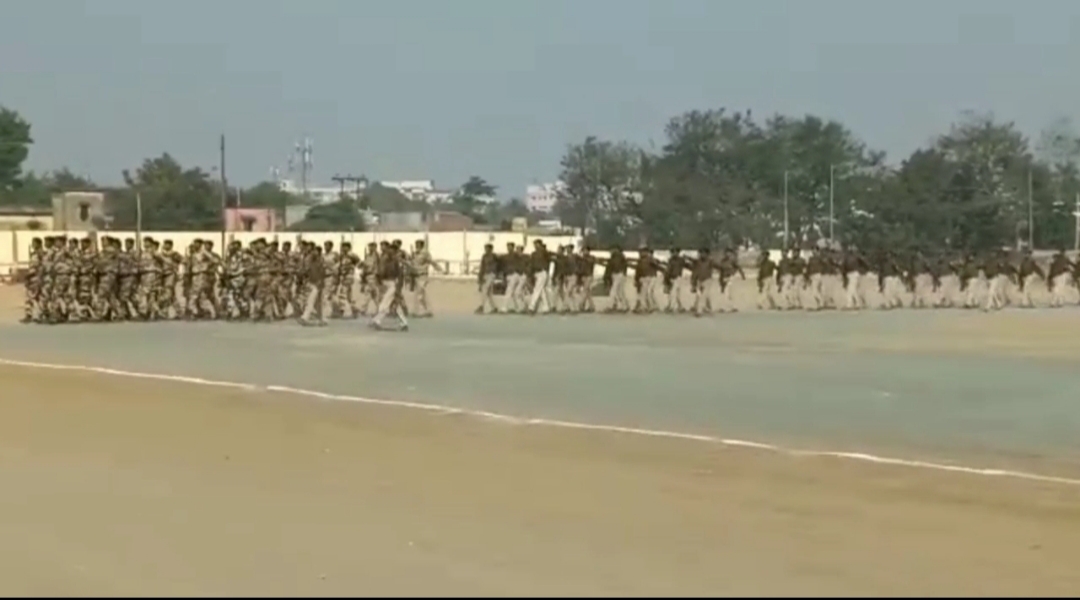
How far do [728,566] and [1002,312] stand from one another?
3731cm

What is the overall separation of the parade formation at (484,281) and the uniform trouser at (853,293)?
0.04 meters

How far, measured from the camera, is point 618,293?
135 feet

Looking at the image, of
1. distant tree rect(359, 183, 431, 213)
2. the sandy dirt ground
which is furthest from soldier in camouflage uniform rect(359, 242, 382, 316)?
distant tree rect(359, 183, 431, 213)

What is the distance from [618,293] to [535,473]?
28.9 metres

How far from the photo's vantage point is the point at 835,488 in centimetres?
1159

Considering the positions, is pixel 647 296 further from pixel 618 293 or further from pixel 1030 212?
pixel 1030 212

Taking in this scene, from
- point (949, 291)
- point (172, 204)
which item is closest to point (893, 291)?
point (949, 291)

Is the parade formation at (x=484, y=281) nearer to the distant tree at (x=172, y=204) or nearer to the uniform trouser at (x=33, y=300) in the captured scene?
the uniform trouser at (x=33, y=300)

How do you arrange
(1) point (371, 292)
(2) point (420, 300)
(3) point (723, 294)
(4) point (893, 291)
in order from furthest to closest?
(4) point (893, 291), (3) point (723, 294), (2) point (420, 300), (1) point (371, 292)

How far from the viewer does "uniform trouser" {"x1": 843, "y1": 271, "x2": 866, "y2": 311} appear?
46188mm

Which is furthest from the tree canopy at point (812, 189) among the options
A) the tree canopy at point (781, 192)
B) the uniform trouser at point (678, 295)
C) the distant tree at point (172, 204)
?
the uniform trouser at point (678, 295)

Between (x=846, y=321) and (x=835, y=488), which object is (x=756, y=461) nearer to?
(x=835, y=488)

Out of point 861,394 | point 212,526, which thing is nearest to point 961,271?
point 861,394

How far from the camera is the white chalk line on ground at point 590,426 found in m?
12.3
